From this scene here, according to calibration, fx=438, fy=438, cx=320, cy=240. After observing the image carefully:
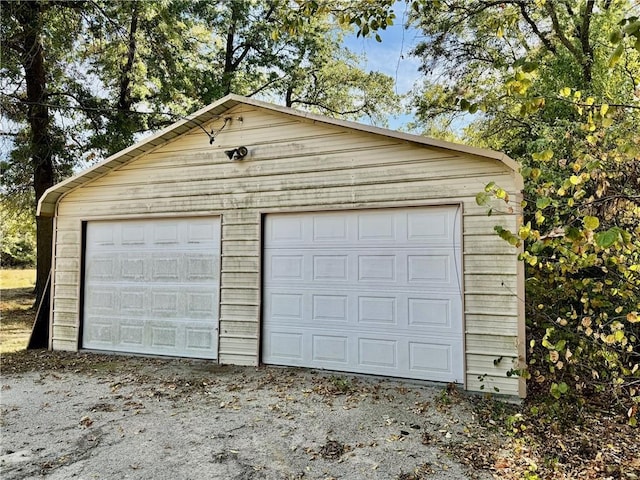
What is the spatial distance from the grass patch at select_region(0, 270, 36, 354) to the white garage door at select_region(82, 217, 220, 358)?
6.50 feet

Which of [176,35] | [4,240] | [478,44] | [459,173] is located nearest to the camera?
[459,173]

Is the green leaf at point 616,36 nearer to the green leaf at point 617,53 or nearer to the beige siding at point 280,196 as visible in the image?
the green leaf at point 617,53

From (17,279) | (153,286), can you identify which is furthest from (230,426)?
(17,279)

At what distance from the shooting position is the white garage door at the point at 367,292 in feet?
17.4

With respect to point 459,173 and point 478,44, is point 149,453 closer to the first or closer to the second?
point 459,173

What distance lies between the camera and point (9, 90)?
11.0 m

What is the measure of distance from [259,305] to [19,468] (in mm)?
3321

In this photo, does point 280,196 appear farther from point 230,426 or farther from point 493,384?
point 493,384

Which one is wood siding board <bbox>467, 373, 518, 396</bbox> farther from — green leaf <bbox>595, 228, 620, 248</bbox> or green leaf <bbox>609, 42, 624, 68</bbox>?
green leaf <bbox>609, 42, 624, 68</bbox>

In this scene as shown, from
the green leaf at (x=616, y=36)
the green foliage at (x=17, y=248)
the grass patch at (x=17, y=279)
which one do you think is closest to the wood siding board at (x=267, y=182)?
the green leaf at (x=616, y=36)

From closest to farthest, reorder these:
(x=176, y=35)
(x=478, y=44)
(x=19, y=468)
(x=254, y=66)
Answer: (x=19, y=468), (x=478, y=44), (x=176, y=35), (x=254, y=66)

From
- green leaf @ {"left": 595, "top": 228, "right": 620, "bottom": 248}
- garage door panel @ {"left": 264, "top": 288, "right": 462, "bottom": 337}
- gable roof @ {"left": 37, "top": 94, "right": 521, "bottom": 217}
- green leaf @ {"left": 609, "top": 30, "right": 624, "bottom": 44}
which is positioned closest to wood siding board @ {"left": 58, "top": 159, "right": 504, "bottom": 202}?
gable roof @ {"left": 37, "top": 94, "right": 521, "bottom": 217}

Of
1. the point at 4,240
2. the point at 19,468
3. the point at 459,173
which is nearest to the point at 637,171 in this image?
the point at 459,173

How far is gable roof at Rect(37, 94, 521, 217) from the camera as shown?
5074mm
